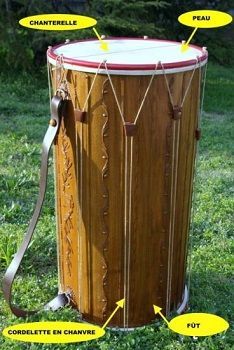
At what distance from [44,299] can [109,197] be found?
85cm

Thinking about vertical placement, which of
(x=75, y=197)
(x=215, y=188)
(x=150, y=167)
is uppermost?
(x=150, y=167)

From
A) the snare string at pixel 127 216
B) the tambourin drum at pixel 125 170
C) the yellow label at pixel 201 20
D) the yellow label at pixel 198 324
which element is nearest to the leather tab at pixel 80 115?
the tambourin drum at pixel 125 170

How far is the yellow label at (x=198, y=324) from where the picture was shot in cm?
264

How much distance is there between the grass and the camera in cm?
263

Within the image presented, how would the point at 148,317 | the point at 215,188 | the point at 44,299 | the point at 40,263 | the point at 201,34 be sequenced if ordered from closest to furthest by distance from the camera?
the point at 148,317 → the point at 44,299 → the point at 40,263 → the point at 215,188 → the point at 201,34

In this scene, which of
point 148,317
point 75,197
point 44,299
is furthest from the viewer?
point 44,299

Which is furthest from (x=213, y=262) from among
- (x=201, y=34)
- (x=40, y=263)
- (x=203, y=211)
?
(x=201, y=34)

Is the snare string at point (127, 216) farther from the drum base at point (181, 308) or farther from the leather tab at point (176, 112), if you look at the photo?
the leather tab at point (176, 112)

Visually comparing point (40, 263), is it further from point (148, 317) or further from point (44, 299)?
point (148, 317)

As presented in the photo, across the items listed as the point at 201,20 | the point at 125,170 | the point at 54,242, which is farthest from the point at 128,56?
the point at 54,242

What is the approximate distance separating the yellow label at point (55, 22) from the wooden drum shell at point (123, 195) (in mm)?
1144

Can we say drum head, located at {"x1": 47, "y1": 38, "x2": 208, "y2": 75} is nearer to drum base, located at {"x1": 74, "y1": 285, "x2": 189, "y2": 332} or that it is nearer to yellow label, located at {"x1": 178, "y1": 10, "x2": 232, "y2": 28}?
yellow label, located at {"x1": 178, "y1": 10, "x2": 232, "y2": 28}

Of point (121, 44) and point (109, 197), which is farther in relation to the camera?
point (121, 44)

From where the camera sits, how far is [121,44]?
2666mm
